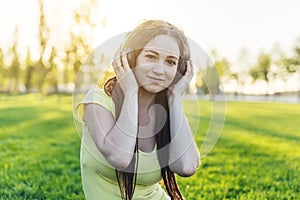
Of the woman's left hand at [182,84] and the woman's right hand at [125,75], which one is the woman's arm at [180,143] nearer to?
the woman's left hand at [182,84]

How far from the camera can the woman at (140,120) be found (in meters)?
1.55

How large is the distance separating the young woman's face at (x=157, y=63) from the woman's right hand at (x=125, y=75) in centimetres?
4

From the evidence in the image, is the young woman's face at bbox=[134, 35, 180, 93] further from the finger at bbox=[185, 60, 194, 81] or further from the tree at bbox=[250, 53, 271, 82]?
the tree at bbox=[250, 53, 271, 82]

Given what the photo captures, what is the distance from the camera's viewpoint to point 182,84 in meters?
1.67

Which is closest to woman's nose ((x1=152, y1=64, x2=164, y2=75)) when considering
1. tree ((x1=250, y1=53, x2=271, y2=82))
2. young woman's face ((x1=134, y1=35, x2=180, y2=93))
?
young woman's face ((x1=134, y1=35, x2=180, y2=93))

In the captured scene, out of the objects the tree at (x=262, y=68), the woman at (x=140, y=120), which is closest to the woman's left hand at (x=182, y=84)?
the woman at (x=140, y=120)

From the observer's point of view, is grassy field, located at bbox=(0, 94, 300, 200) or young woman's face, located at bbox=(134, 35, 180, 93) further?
grassy field, located at bbox=(0, 94, 300, 200)

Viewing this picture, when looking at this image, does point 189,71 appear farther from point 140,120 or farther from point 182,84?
point 140,120

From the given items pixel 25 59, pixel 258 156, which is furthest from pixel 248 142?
pixel 25 59

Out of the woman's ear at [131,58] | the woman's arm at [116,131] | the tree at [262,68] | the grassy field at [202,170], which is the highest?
the woman's ear at [131,58]

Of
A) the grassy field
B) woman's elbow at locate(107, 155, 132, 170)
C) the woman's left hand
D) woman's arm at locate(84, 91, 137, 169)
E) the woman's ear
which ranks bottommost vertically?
the grassy field

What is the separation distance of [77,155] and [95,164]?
3600mm

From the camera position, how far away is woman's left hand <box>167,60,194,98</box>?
5.49 feet

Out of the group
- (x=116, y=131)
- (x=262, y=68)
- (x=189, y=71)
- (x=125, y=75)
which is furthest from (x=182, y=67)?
(x=262, y=68)
